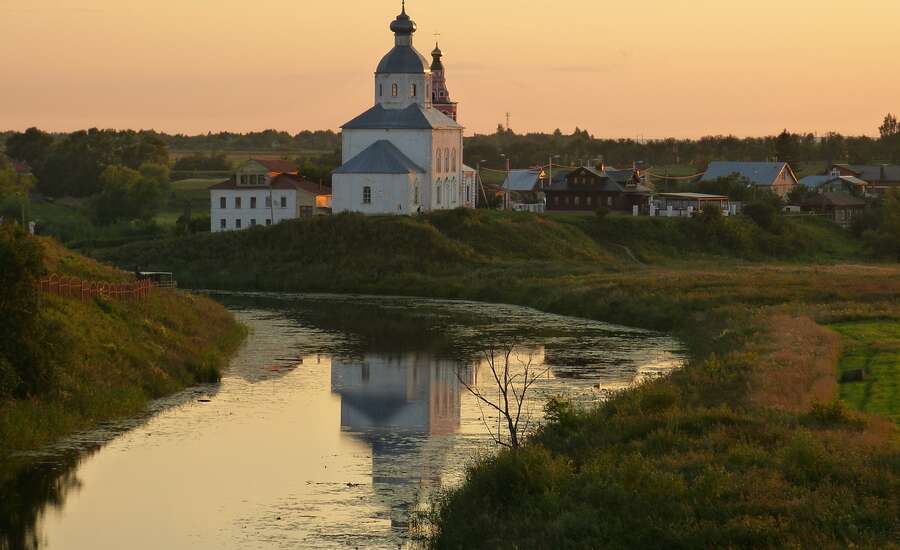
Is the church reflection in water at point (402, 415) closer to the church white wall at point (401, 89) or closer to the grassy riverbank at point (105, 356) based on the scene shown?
the grassy riverbank at point (105, 356)

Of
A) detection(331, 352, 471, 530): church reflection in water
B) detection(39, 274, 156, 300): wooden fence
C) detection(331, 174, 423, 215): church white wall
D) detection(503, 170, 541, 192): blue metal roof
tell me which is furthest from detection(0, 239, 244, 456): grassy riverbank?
detection(503, 170, 541, 192): blue metal roof

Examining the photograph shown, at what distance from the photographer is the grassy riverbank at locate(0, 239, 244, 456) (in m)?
28.5

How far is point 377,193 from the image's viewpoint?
257ft

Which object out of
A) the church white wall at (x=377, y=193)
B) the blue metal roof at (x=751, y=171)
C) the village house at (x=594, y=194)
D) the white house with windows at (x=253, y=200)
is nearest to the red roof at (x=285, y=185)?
the white house with windows at (x=253, y=200)

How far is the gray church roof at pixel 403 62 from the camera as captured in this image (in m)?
80.6

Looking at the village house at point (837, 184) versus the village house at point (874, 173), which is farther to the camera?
the village house at point (874, 173)

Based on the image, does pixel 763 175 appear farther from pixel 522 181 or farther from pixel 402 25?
pixel 402 25

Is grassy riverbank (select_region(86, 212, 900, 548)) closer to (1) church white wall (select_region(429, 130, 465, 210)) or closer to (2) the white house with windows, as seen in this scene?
(1) church white wall (select_region(429, 130, 465, 210))

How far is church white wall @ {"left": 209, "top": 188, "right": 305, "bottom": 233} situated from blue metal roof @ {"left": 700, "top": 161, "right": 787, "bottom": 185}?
3705cm

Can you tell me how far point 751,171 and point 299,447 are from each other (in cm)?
8534

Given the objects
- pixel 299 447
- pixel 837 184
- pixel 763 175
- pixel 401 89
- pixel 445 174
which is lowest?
pixel 299 447

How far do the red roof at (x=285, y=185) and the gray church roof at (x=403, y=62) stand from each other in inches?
309

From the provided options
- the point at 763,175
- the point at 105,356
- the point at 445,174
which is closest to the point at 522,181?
the point at 763,175

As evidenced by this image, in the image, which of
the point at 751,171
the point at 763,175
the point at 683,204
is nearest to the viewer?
the point at 683,204
